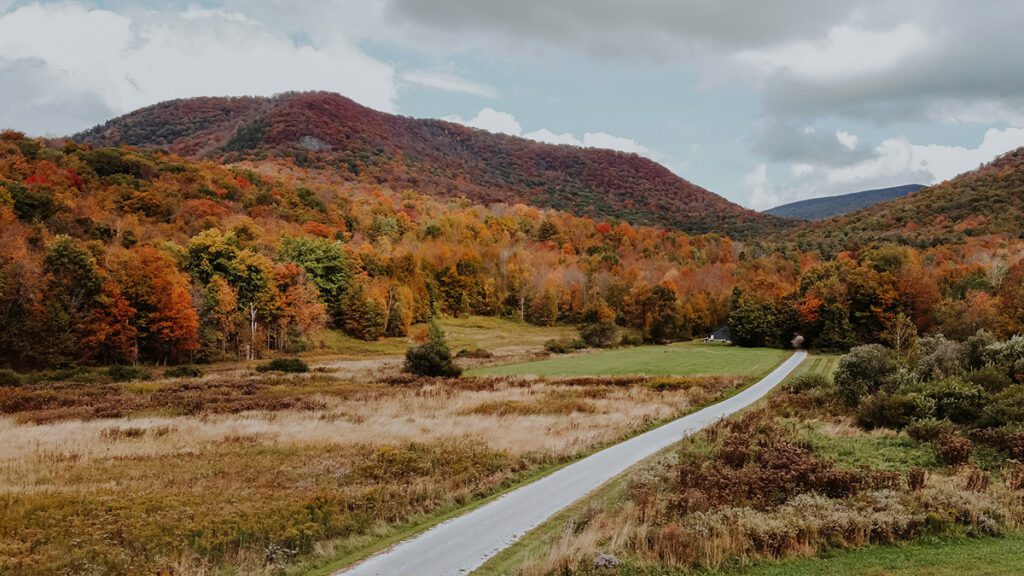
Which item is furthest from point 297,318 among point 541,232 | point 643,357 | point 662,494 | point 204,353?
point 541,232

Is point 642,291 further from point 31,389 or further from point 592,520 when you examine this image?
point 592,520

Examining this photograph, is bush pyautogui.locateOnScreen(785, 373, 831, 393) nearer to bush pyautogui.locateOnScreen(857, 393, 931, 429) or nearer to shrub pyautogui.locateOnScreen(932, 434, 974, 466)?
bush pyautogui.locateOnScreen(857, 393, 931, 429)

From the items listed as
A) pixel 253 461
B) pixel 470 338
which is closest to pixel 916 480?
pixel 253 461

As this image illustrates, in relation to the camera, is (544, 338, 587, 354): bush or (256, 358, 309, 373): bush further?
(544, 338, 587, 354): bush

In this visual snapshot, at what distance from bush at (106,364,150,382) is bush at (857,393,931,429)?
175 feet

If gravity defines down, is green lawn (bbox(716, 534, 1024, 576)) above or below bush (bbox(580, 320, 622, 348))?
above

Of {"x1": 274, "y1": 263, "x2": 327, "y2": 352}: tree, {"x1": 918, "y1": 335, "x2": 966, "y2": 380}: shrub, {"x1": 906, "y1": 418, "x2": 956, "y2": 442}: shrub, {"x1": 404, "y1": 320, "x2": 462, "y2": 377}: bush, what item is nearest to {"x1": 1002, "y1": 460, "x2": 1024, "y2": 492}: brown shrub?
{"x1": 906, "y1": 418, "x2": 956, "y2": 442}: shrub

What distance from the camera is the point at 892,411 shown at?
2719 centimetres

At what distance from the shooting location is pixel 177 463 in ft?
72.2

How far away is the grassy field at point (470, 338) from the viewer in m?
85.7

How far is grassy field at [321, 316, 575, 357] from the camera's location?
8569cm

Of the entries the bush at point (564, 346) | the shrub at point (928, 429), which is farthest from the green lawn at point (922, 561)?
the bush at point (564, 346)

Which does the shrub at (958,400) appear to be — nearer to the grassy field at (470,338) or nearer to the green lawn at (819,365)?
the green lawn at (819,365)

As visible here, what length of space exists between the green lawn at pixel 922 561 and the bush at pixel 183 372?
5418 centimetres
